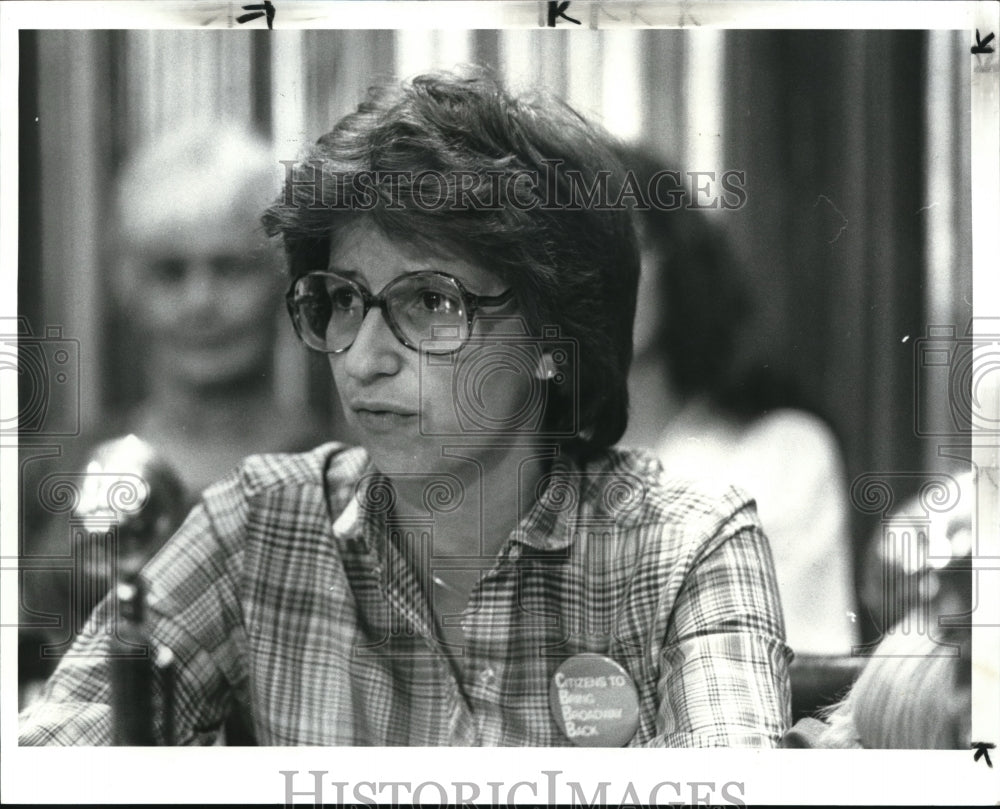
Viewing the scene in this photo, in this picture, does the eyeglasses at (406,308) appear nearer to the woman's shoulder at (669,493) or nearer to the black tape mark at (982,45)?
the woman's shoulder at (669,493)

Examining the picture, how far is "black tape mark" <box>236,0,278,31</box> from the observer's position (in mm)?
1979

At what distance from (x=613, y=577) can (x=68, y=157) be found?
1.35 metres

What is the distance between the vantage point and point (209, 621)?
6.50 feet

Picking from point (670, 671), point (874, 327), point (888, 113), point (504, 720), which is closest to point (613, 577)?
point (670, 671)

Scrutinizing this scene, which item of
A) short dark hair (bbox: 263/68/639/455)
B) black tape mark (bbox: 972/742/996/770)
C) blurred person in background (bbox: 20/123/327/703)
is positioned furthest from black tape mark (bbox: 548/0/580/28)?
black tape mark (bbox: 972/742/996/770)

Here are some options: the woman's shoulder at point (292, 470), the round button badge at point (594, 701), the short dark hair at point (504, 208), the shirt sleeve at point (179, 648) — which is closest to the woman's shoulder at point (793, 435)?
the short dark hair at point (504, 208)

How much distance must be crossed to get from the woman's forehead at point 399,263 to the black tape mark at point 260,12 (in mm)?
467

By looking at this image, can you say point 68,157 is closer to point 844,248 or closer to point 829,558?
point 844,248

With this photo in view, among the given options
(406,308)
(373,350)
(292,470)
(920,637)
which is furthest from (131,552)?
(920,637)

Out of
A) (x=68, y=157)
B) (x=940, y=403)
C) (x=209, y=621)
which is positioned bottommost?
(x=209, y=621)

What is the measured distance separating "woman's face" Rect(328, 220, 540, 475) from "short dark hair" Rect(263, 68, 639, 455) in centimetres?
3

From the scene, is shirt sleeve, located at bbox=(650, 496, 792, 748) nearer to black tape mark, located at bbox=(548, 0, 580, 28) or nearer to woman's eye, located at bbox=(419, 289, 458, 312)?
woman's eye, located at bbox=(419, 289, 458, 312)

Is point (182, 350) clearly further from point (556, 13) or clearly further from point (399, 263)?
point (556, 13)

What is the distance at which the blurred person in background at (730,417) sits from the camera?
6.39 ft
